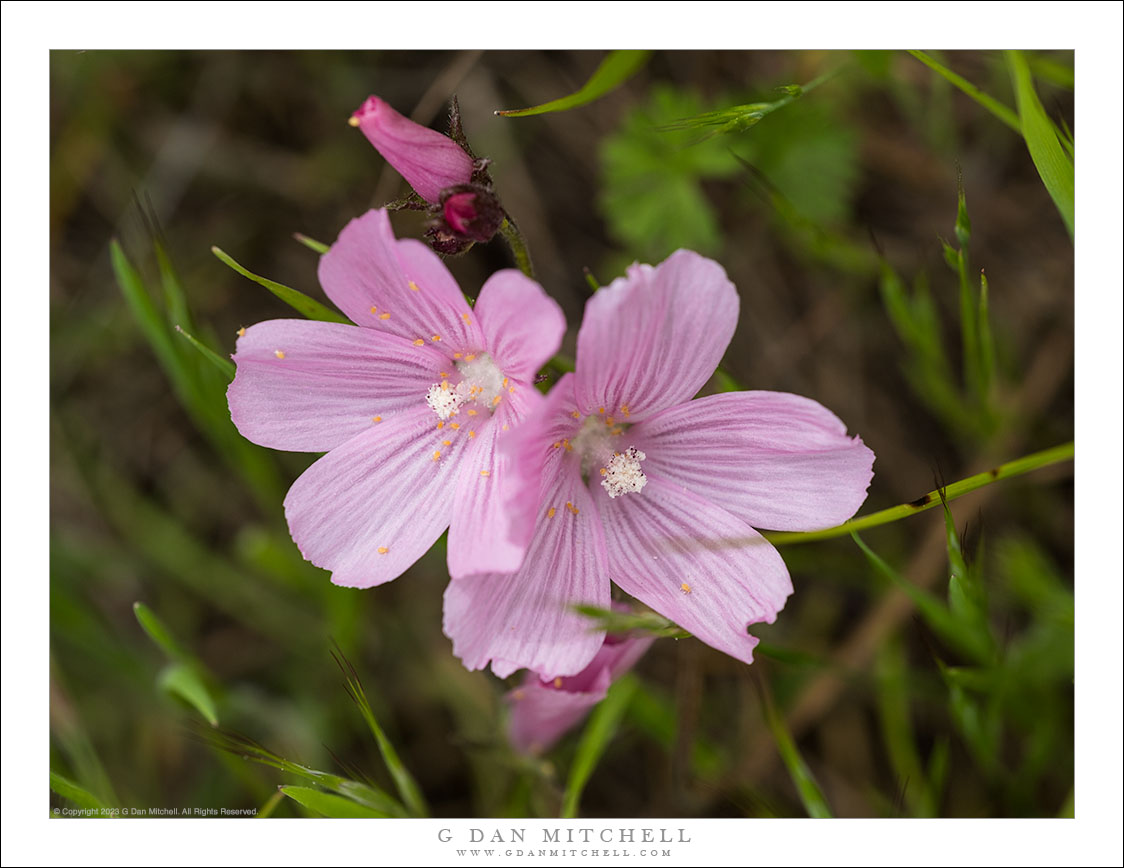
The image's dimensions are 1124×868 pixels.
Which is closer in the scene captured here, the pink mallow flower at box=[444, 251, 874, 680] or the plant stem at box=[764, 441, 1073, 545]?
the pink mallow flower at box=[444, 251, 874, 680]

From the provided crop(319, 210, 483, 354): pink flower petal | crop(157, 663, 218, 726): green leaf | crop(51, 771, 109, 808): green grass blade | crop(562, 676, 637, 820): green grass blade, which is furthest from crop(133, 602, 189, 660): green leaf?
crop(562, 676, 637, 820): green grass blade

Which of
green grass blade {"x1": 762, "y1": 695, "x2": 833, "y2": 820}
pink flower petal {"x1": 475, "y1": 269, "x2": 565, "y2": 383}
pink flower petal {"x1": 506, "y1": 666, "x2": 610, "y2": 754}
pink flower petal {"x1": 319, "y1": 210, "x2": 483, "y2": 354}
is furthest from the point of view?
green grass blade {"x1": 762, "y1": 695, "x2": 833, "y2": 820}

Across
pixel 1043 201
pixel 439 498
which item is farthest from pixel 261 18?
pixel 1043 201

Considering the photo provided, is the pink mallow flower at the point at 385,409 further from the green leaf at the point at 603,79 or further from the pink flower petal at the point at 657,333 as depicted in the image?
the green leaf at the point at 603,79

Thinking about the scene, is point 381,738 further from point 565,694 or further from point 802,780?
point 802,780

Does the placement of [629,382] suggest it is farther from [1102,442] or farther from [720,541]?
[1102,442]

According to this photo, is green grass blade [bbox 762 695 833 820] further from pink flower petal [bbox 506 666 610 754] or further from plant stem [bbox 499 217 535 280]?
plant stem [bbox 499 217 535 280]
